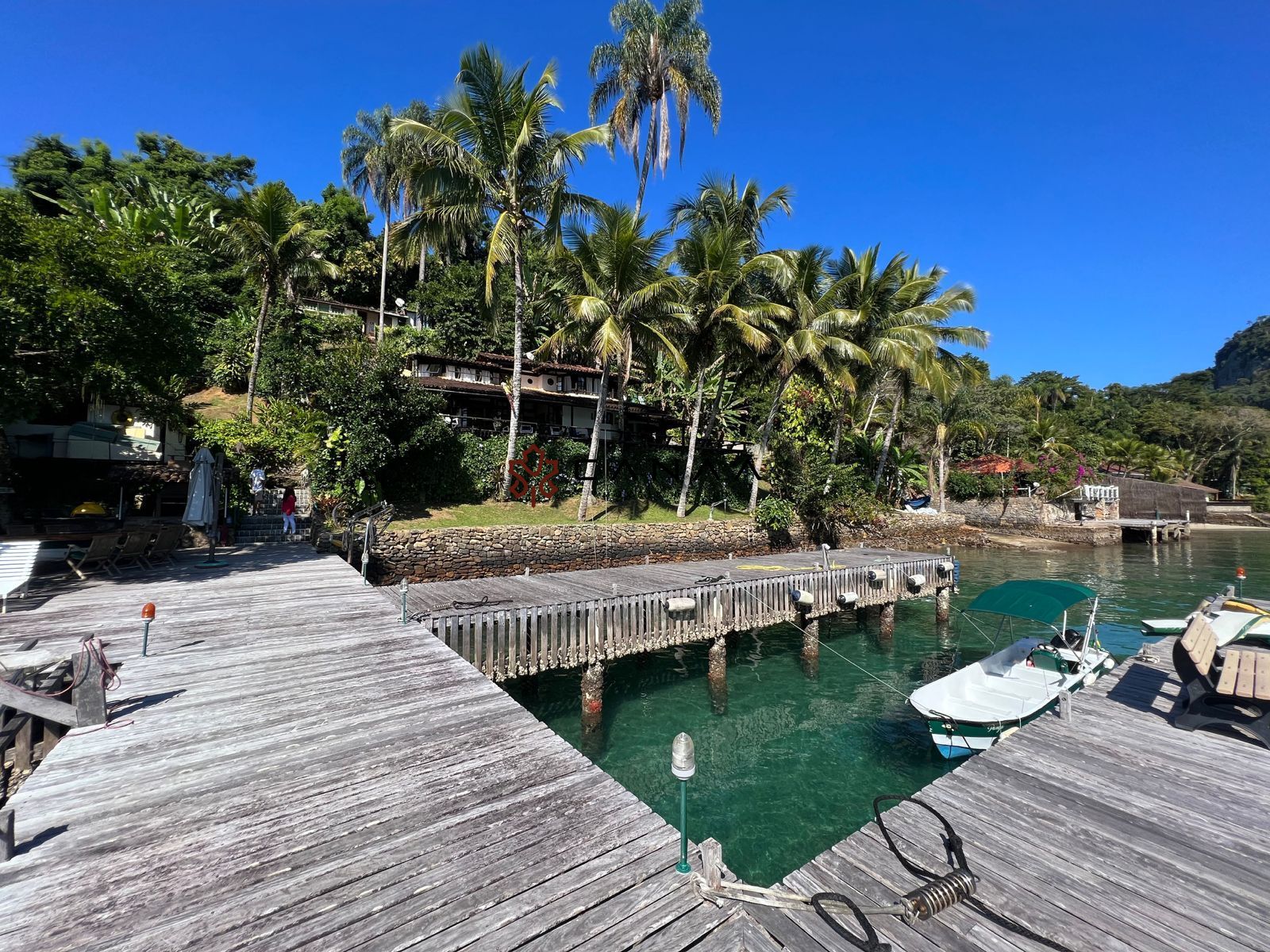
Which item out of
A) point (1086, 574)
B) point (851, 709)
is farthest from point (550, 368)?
point (1086, 574)

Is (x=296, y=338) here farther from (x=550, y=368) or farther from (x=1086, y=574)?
(x=1086, y=574)

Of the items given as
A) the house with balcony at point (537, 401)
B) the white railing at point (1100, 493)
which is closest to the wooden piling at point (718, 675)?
the house with balcony at point (537, 401)

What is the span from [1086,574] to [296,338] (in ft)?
167

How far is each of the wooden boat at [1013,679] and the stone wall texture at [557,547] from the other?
12.6 m

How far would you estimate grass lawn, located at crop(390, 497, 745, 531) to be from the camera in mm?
21406

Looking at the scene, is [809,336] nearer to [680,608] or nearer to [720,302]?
[720,302]

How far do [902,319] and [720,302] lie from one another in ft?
42.6

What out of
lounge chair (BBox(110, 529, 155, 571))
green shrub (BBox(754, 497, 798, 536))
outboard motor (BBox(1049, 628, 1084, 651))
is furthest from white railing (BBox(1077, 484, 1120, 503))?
lounge chair (BBox(110, 529, 155, 571))

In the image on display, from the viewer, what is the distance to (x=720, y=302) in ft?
83.8

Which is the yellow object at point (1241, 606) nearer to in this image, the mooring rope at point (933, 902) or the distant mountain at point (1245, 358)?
the mooring rope at point (933, 902)

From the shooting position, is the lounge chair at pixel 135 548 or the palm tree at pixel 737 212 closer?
the lounge chair at pixel 135 548

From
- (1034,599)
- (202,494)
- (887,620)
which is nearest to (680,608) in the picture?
(1034,599)

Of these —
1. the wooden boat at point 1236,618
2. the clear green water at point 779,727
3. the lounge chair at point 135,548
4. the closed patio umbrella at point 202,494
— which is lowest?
the clear green water at point 779,727

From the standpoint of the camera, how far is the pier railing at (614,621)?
9.71 m
